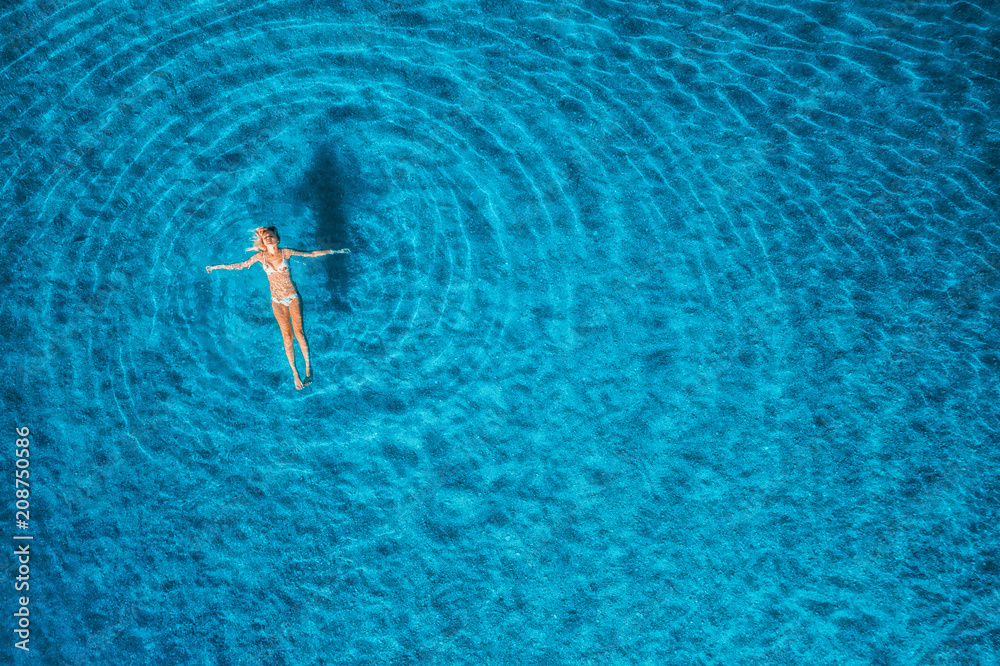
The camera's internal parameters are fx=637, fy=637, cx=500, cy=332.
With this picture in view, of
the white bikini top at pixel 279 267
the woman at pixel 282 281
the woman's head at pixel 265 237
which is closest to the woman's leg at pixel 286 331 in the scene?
the woman at pixel 282 281

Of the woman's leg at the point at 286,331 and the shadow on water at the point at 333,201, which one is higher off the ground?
the shadow on water at the point at 333,201

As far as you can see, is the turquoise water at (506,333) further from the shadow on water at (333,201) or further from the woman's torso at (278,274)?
the woman's torso at (278,274)

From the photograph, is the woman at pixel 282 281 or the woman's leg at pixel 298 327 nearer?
the woman at pixel 282 281

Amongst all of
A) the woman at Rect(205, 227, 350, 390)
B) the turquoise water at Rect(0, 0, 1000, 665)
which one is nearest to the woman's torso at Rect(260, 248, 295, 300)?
the woman at Rect(205, 227, 350, 390)

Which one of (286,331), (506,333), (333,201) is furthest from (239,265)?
(506,333)

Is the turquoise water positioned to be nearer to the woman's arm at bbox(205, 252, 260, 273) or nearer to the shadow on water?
the shadow on water

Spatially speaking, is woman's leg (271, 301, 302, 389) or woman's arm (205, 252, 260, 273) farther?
woman's leg (271, 301, 302, 389)
